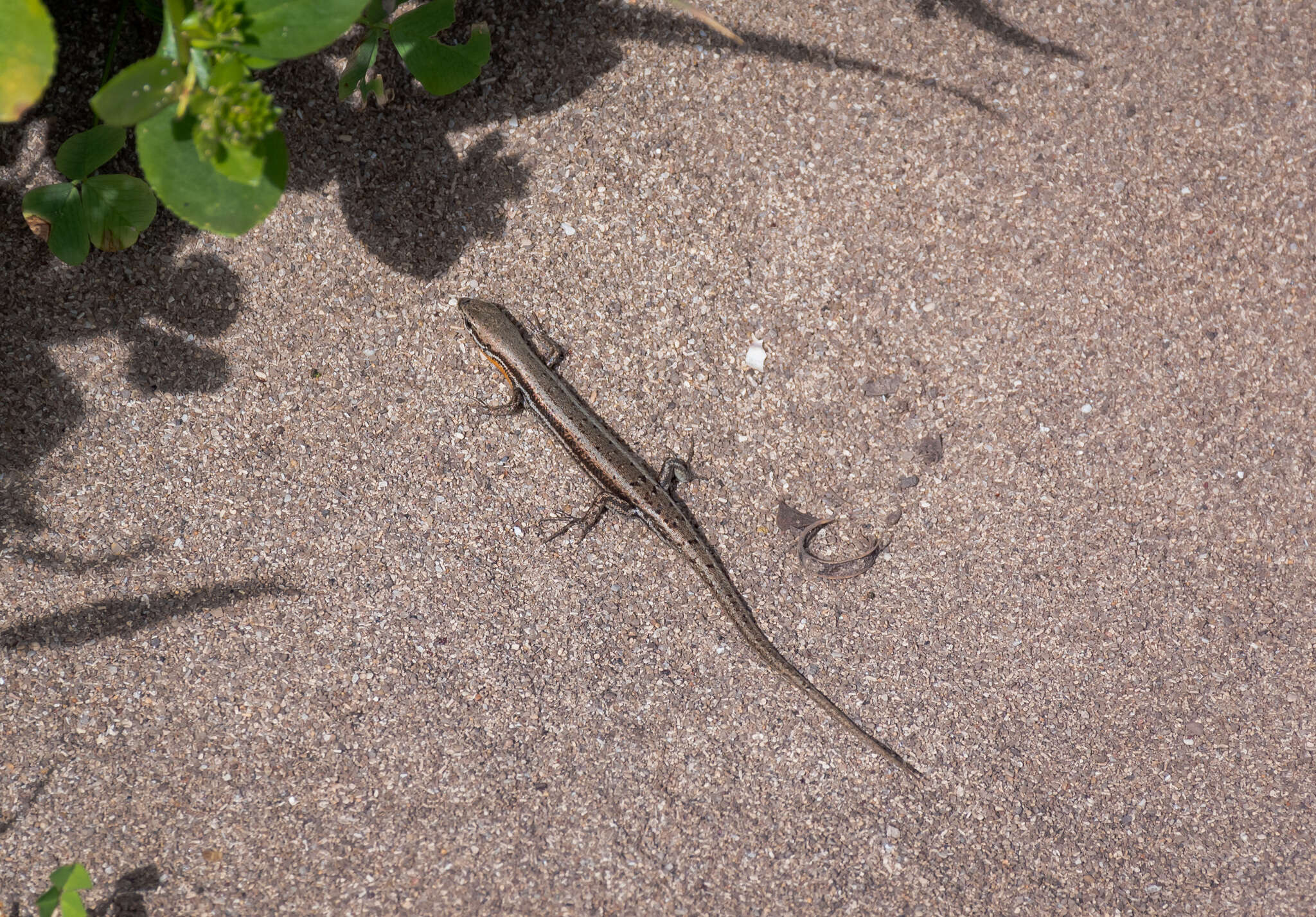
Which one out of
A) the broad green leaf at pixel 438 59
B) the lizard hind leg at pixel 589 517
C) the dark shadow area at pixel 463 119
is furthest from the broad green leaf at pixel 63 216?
the lizard hind leg at pixel 589 517

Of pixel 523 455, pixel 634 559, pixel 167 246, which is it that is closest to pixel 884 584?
pixel 634 559

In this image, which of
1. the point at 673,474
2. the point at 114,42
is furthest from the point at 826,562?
the point at 114,42

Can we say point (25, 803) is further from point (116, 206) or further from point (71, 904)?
point (116, 206)

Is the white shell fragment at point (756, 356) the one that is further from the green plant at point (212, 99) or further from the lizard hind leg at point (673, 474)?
the green plant at point (212, 99)


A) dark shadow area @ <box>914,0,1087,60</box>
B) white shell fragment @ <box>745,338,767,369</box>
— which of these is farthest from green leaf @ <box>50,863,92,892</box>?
dark shadow area @ <box>914,0,1087,60</box>

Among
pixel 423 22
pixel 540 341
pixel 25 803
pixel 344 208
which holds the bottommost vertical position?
pixel 25 803

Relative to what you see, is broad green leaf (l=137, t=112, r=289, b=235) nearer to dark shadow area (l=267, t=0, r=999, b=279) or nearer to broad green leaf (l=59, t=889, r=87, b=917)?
dark shadow area (l=267, t=0, r=999, b=279)

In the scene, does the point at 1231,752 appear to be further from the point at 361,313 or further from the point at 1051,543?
the point at 361,313
